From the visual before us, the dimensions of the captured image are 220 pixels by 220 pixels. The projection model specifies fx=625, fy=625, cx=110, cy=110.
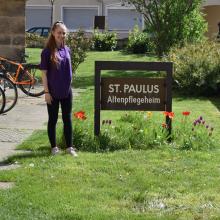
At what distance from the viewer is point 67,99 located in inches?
317

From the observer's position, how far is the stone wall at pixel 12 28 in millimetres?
16484

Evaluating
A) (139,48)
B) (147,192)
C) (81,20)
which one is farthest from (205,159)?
(81,20)

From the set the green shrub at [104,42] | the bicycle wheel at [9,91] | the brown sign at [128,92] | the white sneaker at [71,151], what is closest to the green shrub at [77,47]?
the bicycle wheel at [9,91]

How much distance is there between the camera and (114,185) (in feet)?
21.6

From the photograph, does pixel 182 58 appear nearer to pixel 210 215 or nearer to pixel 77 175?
pixel 77 175

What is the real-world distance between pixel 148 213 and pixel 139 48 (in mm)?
26866

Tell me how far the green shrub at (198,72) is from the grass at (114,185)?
7523 millimetres

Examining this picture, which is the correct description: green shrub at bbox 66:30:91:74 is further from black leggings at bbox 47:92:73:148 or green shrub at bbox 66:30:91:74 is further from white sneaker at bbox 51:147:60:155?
white sneaker at bbox 51:147:60:155

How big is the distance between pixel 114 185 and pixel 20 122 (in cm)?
458

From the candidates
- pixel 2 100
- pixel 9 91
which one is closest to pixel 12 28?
pixel 9 91

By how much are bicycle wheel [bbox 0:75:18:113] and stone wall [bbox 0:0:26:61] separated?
4579 millimetres

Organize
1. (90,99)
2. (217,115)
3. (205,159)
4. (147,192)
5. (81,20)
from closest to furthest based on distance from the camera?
(147,192), (205,159), (217,115), (90,99), (81,20)

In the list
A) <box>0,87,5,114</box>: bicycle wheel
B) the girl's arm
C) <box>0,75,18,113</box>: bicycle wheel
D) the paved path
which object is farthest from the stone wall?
the girl's arm

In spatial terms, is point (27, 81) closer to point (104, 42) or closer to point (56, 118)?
point (56, 118)
